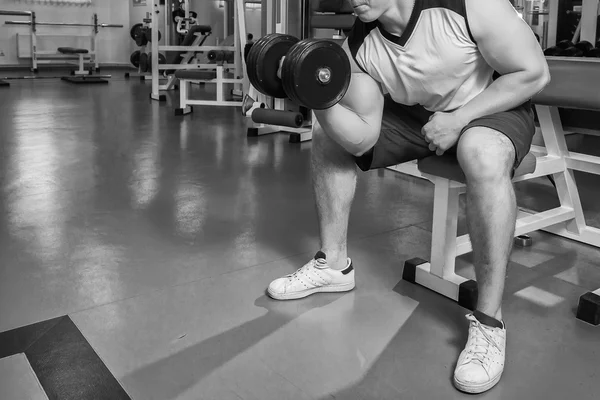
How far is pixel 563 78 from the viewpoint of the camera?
5.70 ft

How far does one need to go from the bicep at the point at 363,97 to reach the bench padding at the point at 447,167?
167mm

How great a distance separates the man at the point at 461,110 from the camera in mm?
1310

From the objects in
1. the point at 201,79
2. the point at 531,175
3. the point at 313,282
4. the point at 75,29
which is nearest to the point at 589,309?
the point at 531,175

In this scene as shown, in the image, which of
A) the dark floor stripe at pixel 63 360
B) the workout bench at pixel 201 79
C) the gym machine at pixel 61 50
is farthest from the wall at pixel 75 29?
the dark floor stripe at pixel 63 360

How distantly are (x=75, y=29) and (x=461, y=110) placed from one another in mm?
9913

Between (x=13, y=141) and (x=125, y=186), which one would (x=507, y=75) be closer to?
(x=125, y=186)

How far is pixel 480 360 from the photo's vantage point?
49.9 inches

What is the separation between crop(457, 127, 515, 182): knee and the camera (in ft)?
4.25

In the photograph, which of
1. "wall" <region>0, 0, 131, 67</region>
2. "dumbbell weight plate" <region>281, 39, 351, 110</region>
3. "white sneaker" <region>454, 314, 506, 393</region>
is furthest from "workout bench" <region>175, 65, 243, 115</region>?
"wall" <region>0, 0, 131, 67</region>

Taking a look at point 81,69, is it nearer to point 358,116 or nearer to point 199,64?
point 199,64

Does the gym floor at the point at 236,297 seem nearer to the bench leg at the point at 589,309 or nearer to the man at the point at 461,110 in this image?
the bench leg at the point at 589,309

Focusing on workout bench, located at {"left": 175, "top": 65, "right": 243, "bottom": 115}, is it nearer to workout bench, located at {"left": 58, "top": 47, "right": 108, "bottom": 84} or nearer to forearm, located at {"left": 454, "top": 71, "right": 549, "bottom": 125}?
workout bench, located at {"left": 58, "top": 47, "right": 108, "bottom": 84}

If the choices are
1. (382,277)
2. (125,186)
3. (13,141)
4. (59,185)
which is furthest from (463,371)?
(13,141)

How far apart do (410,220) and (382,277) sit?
0.58m
